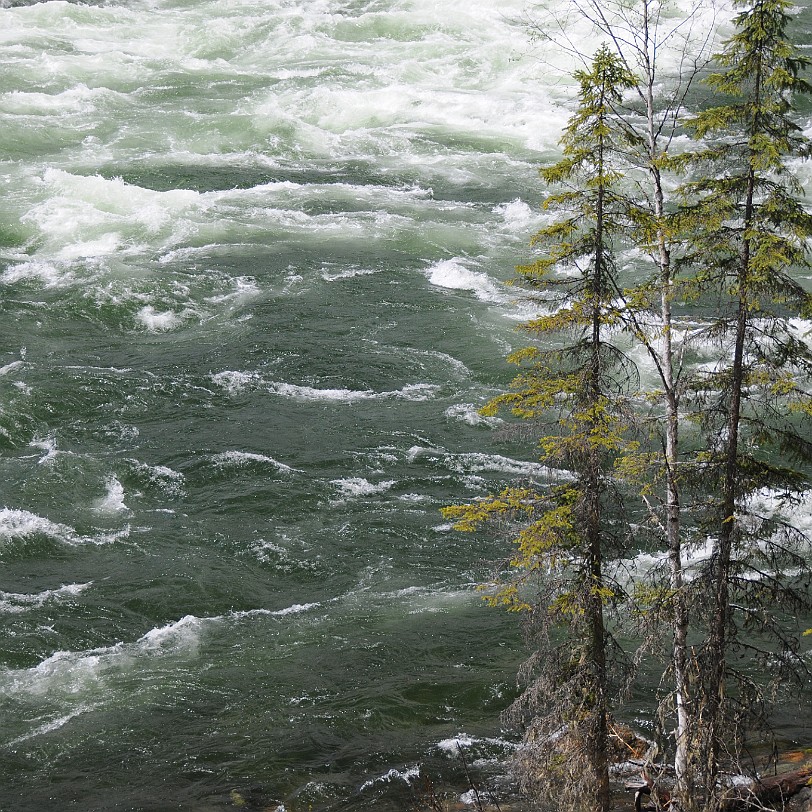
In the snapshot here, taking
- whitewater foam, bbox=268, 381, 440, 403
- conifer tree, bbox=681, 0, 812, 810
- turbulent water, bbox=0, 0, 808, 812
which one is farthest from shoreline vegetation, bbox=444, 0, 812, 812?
whitewater foam, bbox=268, 381, 440, 403

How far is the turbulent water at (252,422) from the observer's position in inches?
460

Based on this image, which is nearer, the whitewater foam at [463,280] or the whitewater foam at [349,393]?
the whitewater foam at [349,393]

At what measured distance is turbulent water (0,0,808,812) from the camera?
11695 millimetres

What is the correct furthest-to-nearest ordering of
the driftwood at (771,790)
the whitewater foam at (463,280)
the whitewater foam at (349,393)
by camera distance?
the whitewater foam at (463,280)
the whitewater foam at (349,393)
the driftwood at (771,790)

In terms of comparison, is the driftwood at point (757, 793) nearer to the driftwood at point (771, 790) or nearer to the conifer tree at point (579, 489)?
the driftwood at point (771, 790)

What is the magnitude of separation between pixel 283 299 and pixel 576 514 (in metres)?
14.2

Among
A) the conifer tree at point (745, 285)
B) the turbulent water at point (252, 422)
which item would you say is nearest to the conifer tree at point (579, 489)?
the conifer tree at point (745, 285)

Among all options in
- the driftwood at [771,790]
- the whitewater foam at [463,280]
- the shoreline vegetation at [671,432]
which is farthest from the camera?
the whitewater foam at [463,280]

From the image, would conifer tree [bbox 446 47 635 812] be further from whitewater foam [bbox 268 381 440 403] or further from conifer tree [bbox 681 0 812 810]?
whitewater foam [bbox 268 381 440 403]

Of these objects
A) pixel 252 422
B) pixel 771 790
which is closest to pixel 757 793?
pixel 771 790

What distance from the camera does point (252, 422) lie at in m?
18.1

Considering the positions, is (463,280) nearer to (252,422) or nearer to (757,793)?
(252,422)

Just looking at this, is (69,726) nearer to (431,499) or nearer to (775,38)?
(431,499)

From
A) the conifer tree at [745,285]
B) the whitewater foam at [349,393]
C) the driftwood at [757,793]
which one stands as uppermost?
the conifer tree at [745,285]
